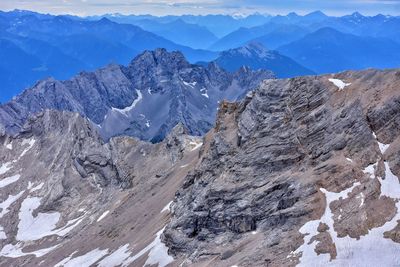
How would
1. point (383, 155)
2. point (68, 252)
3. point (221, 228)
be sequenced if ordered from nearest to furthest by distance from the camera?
point (383, 155) < point (221, 228) < point (68, 252)

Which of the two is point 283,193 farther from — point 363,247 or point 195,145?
point 195,145

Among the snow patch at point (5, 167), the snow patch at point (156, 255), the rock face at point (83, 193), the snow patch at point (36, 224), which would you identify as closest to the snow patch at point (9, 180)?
the rock face at point (83, 193)

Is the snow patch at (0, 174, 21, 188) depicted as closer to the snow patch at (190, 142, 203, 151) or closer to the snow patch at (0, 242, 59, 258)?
the snow patch at (0, 242, 59, 258)

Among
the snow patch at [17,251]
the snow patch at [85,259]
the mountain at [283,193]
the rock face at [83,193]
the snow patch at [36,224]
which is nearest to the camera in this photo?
the mountain at [283,193]

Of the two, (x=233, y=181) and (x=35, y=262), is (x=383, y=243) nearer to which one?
(x=233, y=181)

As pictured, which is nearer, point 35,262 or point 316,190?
point 316,190

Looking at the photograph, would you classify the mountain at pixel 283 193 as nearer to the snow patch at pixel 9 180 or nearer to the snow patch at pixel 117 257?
the snow patch at pixel 117 257

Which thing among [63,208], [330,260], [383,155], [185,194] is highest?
[383,155]

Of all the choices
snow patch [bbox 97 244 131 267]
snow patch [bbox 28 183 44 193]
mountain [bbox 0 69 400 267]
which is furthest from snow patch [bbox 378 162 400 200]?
snow patch [bbox 28 183 44 193]

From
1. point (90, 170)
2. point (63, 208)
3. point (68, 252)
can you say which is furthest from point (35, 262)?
point (90, 170)
